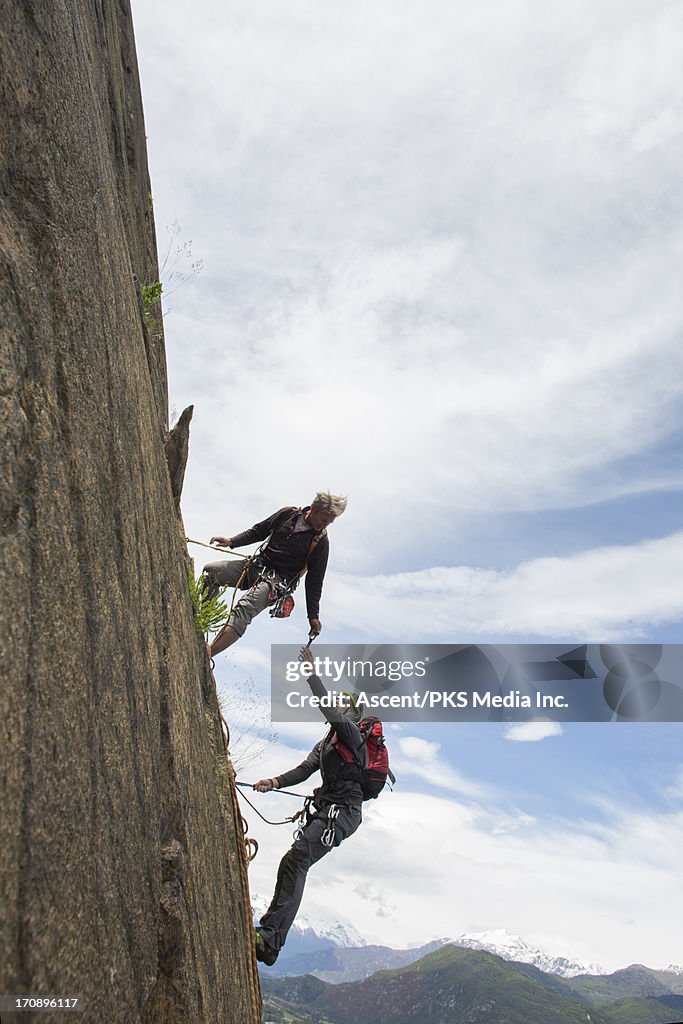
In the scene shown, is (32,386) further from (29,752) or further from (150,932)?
(150,932)

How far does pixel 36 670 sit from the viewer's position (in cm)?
245

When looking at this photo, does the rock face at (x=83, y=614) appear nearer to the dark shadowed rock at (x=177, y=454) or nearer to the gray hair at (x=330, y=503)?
the dark shadowed rock at (x=177, y=454)

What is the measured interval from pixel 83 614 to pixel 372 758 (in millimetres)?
7299

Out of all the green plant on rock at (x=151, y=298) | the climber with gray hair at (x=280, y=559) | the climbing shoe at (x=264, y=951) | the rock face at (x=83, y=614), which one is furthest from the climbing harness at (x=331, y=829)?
the green plant on rock at (x=151, y=298)

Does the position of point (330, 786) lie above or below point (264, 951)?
above

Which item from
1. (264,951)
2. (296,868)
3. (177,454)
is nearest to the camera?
(177,454)

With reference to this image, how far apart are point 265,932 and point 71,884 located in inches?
238

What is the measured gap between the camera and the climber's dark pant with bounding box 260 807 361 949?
7.69m

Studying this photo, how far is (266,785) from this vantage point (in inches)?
362

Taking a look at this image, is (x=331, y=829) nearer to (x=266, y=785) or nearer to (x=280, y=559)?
(x=266, y=785)

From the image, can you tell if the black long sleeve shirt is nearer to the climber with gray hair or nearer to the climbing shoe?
the climber with gray hair

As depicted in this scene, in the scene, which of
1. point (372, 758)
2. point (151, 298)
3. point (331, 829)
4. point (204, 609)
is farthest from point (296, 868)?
point (151, 298)

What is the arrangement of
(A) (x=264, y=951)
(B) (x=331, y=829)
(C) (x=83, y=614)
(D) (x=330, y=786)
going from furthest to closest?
1. (D) (x=330, y=786)
2. (B) (x=331, y=829)
3. (A) (x=264, y=951)
4. (C) (x=83, y=614)

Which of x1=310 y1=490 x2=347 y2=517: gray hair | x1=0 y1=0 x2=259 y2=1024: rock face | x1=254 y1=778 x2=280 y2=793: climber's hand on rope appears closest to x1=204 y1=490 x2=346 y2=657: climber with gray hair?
x1=310 y1=490 x2=347 y2=517: gray hair
